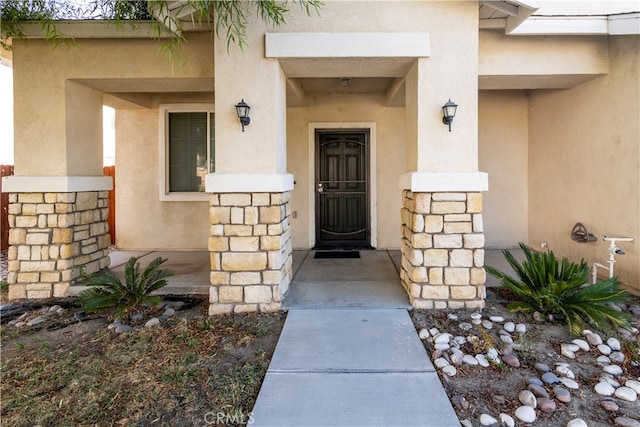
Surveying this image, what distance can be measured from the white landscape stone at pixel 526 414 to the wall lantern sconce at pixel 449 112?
93.3 inches

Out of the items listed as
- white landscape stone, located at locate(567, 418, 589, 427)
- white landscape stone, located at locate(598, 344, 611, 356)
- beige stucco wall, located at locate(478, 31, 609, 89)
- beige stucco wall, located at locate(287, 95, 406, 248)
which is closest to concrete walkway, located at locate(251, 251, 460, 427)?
white landscape stone, located at locate(567, 418, 589, 427)

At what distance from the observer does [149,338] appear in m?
2.98

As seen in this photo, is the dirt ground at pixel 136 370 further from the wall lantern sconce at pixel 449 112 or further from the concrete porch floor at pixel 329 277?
the wall lantern sconce at pixel 449 112

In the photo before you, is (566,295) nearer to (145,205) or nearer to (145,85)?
(145,85)

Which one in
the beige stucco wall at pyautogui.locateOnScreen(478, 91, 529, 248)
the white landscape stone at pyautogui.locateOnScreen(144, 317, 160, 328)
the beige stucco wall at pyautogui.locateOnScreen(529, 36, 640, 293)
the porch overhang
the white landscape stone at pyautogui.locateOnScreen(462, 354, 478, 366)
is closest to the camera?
the white landscape stone at pyautogui.locateOnScreen(462, 354, 478, 366)

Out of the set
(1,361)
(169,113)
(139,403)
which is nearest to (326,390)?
(139,403)

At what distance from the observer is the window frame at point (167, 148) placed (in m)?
5.87

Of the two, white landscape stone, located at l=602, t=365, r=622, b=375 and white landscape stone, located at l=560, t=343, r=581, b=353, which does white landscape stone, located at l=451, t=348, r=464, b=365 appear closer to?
white landscape stone, located at l=560, t=343, r=581, b=353

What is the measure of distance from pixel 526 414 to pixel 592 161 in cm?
371

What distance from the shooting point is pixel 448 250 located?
343cm

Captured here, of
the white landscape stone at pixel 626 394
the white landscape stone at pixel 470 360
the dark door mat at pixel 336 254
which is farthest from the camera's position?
the dark door mat at pixel 336 254

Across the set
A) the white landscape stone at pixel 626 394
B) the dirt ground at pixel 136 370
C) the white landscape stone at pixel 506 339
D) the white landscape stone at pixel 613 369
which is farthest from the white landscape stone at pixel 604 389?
the dirt ground at pixel 136 370

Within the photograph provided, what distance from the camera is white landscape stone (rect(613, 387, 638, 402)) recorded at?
2.12 m

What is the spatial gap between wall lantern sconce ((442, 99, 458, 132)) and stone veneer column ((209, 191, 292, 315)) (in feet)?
5.74
